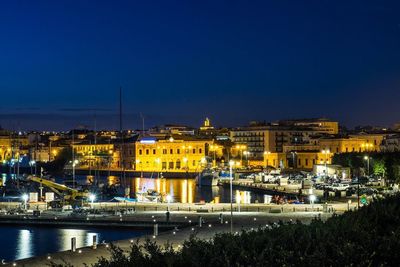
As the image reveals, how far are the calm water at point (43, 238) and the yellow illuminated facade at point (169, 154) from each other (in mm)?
75401

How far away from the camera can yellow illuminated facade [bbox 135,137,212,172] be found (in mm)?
108750

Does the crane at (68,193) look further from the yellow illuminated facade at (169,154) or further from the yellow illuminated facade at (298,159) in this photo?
the yellow illuminated facade at (298,159)

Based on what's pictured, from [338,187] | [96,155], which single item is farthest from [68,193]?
[96,155]

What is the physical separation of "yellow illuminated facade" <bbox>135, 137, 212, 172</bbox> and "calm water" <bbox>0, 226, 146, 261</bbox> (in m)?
75.4

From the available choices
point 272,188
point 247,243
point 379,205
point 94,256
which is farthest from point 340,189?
point 247,243

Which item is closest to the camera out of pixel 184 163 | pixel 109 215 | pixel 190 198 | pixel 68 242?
pixel 68 242

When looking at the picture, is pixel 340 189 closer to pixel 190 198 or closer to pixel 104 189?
pixel 190 198

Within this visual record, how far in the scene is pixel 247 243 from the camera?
36.4 ft

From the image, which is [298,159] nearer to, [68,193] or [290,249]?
[68,193]

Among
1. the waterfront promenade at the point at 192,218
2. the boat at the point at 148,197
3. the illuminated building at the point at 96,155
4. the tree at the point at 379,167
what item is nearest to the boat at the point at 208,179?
the tree at the point at 379,167

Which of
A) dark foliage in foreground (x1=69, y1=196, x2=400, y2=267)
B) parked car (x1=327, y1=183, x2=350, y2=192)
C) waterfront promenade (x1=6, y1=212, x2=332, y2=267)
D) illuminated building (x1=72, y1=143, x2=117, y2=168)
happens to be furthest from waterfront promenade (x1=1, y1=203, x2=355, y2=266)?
illuminated building (x1=72, y1=143, x2=117, y2=168)

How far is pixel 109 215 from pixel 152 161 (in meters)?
75.6

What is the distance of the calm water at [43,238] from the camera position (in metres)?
27.9

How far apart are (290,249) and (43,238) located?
825 inches
